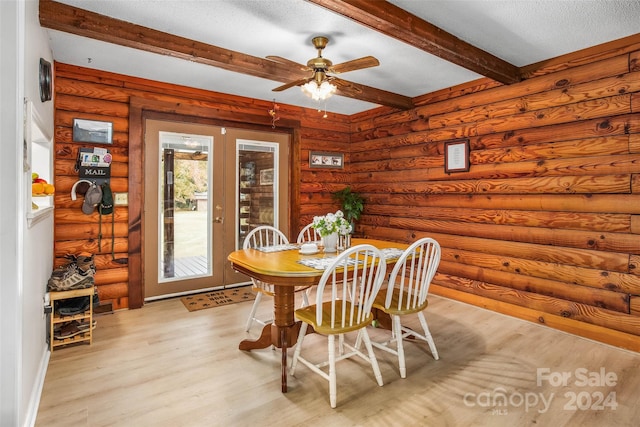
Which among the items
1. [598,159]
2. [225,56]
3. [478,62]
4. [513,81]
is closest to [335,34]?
[225,56]

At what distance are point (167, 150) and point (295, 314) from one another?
272 centimetres

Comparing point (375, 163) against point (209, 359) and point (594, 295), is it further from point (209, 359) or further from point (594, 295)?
point (209, 359)

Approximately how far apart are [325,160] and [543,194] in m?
2.89

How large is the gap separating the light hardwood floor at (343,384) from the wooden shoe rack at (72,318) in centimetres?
9

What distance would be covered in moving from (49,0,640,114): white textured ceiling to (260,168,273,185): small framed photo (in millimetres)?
1332

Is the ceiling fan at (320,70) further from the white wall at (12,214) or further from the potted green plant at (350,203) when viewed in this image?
the potted green plant at (350,203)

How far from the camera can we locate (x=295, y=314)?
2.26 metres

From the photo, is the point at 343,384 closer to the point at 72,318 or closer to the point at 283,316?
the point at 283,316

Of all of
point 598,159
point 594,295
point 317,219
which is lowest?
point 594,295

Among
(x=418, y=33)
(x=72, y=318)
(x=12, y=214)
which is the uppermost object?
(x=418, y=33)

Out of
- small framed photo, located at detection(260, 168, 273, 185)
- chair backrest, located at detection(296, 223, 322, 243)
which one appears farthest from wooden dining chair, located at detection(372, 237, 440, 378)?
small framed photo, located at detection(260, 168, 273, 185)

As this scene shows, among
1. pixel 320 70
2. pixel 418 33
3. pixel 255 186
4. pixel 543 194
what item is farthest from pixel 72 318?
pixel 543 194

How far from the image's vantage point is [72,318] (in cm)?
277

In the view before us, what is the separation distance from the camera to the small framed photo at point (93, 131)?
3383mm
